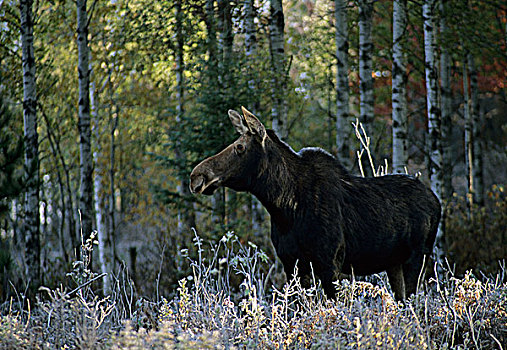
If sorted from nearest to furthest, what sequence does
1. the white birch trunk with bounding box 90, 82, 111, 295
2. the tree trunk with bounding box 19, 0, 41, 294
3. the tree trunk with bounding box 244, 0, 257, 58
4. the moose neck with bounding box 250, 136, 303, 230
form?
the moose neck with bounding box 250, 136, 303, 230 → the tree trunk with bounding box 19, 0, 41, 294 → the tree trunk with bounding box 244, 0, 257, 58 → the white birch trunk with bounding box 90, 82, 111, 295

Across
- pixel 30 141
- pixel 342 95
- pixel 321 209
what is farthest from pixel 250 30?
pixel 321 209

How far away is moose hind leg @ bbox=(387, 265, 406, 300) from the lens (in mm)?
5734

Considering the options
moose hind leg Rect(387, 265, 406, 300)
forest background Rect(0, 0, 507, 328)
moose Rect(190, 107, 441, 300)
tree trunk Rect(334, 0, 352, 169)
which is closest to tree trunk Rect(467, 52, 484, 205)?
forest background Rect(0, 0, 507, 328)

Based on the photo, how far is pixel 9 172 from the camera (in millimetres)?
→ 8555

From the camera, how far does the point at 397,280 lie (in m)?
5.75

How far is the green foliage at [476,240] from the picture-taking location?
35.0ft

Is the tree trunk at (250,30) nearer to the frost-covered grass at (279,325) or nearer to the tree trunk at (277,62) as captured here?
the tree trunk at (277,62)

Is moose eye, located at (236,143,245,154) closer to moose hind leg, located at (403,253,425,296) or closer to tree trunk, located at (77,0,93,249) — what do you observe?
moose hind leg, located at (403,253,425,296)

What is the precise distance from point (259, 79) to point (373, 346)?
30.4ft

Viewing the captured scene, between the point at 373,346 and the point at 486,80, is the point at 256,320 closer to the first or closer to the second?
the point at 373,346

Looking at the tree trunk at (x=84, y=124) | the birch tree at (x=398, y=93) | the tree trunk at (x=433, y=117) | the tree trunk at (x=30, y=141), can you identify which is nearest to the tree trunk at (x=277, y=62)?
the birch tree at (x=398, y=93)

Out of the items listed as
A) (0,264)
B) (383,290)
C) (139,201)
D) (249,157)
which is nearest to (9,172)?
(0,264)

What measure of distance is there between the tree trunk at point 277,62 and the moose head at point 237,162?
257 inches

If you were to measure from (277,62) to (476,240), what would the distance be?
5365mm
